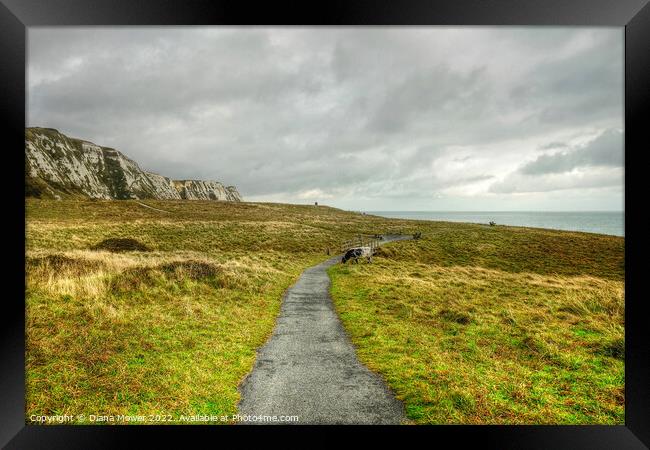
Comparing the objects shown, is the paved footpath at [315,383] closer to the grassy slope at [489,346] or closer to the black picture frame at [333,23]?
the grassy slope at [489,346]

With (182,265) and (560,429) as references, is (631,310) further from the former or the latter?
(182,265)

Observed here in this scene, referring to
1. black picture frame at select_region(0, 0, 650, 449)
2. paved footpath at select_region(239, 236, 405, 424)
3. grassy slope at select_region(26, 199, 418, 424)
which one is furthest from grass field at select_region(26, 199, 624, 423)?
black picture frame at select_region(0, 0, 650, 449)

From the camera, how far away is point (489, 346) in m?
7.99

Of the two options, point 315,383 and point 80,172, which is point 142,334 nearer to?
point 315,383

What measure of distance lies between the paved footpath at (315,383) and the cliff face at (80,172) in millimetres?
135061

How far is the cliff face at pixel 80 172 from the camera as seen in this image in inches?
4732

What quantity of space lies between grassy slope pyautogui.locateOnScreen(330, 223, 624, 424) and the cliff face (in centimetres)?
13554

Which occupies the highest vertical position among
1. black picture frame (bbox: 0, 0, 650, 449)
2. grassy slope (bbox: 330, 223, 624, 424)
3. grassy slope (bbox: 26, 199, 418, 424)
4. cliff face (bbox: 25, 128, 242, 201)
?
cliff face (bbox: 25, 128, 242, 201)

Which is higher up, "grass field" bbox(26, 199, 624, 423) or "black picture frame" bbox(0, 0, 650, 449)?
"black picture frame" bbox(0, 0, 650, 449)

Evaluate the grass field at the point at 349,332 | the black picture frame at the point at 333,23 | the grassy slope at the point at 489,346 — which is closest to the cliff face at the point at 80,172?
the grass field at the point at 349,332

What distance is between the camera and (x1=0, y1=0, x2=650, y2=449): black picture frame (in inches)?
169

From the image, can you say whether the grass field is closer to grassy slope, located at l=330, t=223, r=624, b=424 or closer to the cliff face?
grassy slope, located at l=330, t=223, r=624, b=424

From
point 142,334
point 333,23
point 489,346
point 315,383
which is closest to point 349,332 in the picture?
point 315,383

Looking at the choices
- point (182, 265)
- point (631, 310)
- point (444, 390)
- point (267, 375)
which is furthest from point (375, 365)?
point (182, 265)
